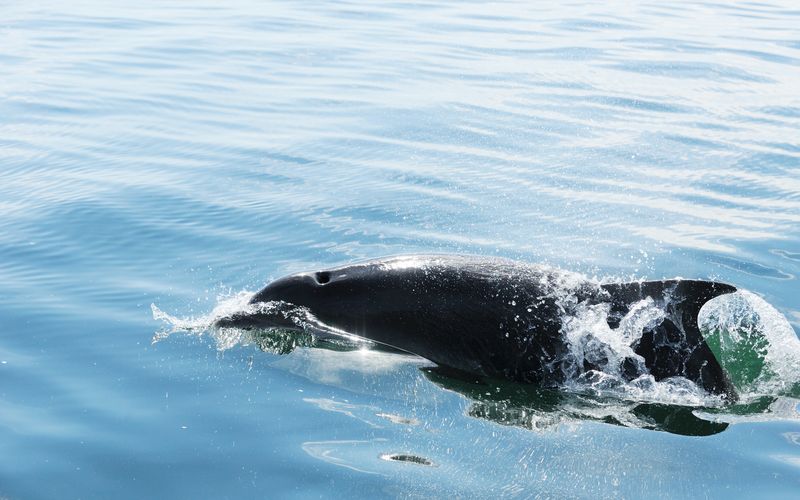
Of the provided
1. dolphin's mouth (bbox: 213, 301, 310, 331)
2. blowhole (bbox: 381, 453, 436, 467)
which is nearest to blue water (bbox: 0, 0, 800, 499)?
blowhole (bbox: 381, 453, 436, 467)

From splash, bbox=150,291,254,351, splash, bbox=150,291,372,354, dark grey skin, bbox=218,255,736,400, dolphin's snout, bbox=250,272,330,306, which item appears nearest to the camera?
dark grey skin, bbox=218,255,736,400

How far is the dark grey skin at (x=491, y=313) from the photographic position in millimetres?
7781

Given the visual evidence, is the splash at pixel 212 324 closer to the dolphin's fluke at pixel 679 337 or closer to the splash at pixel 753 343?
the dolphin's fluke at pixel 679 337

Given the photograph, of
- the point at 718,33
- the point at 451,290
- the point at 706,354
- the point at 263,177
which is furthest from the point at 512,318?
the point at 718,33

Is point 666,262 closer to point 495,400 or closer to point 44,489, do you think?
point 495,400

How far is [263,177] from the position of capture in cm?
1401

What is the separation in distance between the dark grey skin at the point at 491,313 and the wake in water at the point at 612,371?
58 millimetres

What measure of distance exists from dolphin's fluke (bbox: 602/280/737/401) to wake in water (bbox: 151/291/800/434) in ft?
0.18

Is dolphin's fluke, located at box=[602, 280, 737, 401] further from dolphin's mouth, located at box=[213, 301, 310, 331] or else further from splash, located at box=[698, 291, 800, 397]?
dolphin's mouth, located at box=[213, 301, 310, 331]

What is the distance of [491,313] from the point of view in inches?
317

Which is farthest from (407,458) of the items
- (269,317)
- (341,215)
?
(341,215)

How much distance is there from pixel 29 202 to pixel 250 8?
20.4 m

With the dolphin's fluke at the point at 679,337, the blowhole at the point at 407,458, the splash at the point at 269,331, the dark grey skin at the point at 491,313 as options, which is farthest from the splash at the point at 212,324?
the dolphin's fluke at the point at 679,337

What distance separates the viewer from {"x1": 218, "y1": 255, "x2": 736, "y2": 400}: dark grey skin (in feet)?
25.5
